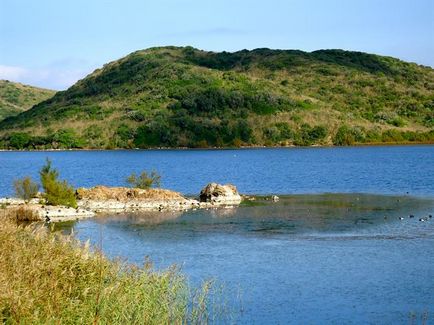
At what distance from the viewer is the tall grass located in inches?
541

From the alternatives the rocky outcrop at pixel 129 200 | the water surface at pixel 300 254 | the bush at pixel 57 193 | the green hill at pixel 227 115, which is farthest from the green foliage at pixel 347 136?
the bush at pixel 57 193

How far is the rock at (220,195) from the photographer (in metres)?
52.8

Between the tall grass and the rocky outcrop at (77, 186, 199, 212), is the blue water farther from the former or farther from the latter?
the tall grass

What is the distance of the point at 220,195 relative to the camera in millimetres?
53156

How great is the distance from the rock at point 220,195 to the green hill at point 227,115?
100893 mm

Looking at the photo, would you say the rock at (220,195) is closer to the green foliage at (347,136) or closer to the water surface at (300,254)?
the water surface at (300,254)

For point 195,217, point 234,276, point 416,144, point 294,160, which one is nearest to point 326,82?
point 416,144

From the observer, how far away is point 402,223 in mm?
40125

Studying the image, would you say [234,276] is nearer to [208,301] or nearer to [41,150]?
[208,301]

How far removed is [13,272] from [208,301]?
26.0 ft

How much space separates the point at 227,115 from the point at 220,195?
10302cm

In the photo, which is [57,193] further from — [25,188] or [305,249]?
[305,249]

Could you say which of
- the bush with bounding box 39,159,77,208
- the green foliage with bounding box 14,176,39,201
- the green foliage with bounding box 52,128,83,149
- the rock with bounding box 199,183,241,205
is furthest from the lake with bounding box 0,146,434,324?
the green foliage with bounding box 52,128,83,149

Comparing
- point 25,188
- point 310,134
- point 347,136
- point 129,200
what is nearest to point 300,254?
point 129,200
